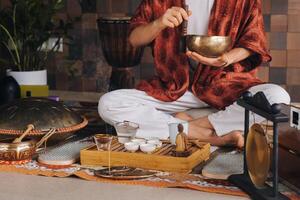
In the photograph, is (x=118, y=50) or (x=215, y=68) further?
(x=118, y=50)

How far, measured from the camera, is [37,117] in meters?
2.94

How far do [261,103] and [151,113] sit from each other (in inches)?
43.2

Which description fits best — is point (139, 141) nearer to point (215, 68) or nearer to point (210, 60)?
point (210, 60)

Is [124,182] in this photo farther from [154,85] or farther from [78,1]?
[78,1]

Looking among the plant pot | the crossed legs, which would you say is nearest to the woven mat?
the crossed legs

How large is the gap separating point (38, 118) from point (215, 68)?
3.15ft

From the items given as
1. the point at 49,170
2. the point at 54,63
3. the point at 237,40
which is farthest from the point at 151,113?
the point at 54,63

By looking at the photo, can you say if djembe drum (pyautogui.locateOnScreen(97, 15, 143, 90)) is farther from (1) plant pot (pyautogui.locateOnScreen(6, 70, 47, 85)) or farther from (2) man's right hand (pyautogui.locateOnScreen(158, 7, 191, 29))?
(2) man's right hand (pyautogui.locateOnScreen(158, 7, 191, 29))

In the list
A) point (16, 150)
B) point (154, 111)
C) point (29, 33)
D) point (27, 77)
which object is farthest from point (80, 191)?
point (29, 33)

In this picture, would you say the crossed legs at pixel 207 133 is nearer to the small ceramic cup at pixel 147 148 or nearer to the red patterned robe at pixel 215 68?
the red patterned robe at pixel 215 68

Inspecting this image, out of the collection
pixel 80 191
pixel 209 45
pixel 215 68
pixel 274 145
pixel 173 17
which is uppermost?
pixel 173 17

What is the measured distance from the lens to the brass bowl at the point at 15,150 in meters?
2.72

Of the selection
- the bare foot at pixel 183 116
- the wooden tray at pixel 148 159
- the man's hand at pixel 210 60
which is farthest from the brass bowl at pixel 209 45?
the wooden tray at pixel 148 159

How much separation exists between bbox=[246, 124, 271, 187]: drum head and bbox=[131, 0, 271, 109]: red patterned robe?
900mm
